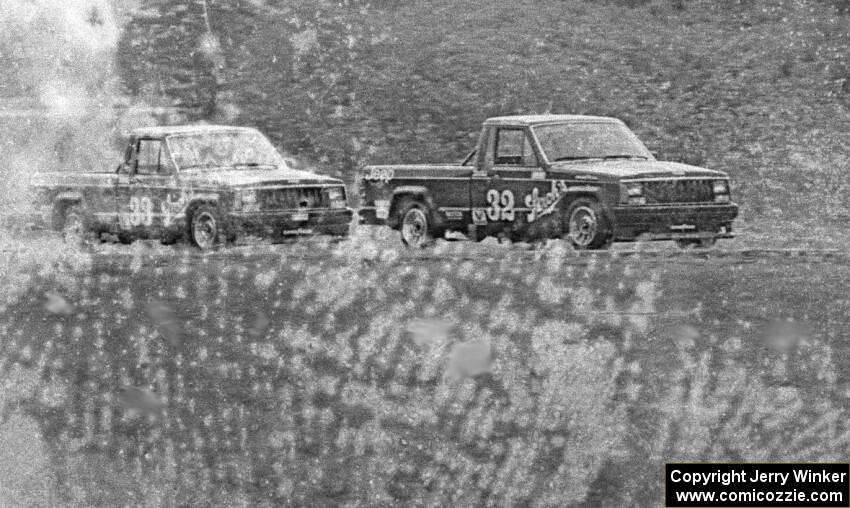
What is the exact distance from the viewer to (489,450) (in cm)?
1453

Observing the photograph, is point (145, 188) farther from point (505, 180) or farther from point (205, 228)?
point (505, 180)

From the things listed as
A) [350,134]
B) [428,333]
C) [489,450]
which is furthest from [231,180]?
[350,134]

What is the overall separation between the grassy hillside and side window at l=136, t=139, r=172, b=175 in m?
10.2

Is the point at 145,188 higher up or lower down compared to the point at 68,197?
higher up

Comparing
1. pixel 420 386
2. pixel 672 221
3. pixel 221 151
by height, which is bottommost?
pixel 420 386

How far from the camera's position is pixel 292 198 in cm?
2202

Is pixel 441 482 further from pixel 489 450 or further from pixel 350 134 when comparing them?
pixel 350 134

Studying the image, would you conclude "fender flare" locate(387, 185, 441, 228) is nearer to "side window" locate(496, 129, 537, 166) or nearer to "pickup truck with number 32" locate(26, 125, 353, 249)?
"pickup truck with number 32" locate(26, 125, 353, 249)

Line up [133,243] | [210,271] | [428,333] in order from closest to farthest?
[428,333] < [210,271] < [133,243]

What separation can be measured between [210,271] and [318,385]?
207 inches

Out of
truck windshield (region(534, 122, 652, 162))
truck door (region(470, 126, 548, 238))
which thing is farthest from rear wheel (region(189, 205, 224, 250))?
truck windshield (region(534, 122, 652, 162))

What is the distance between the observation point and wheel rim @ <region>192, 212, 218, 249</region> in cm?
2212

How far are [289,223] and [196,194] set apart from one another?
107cm

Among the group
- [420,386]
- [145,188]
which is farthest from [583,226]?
[420,386]
